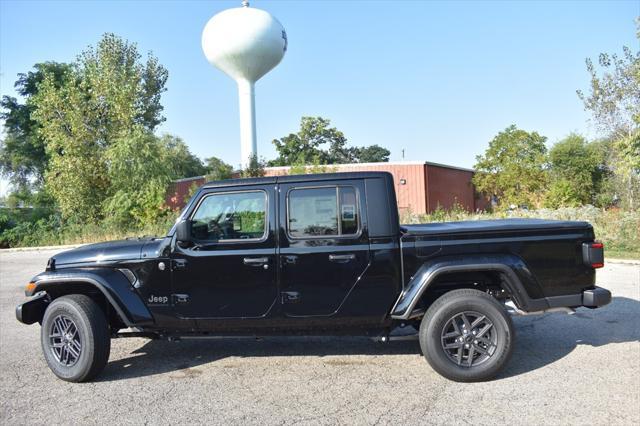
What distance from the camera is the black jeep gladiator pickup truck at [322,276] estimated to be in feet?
14.9

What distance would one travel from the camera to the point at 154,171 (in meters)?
25.0

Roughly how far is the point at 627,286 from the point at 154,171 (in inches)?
856

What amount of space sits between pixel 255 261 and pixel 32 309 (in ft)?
8.32

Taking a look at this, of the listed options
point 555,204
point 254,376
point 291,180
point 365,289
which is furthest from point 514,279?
point 555,204

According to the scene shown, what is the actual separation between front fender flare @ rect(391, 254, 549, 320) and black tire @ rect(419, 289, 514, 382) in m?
0.24

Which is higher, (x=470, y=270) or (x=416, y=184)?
(x=416, y=184)

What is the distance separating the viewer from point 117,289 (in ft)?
15.7

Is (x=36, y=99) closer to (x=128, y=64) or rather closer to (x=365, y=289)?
(x=128, y=64)

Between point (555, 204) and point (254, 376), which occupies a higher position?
point (555, 204)

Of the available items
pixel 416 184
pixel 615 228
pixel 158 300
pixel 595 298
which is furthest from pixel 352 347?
pixel 416 184

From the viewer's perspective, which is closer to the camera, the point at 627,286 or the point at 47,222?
the point at 627,286

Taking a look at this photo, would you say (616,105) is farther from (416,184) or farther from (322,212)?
(322,212)

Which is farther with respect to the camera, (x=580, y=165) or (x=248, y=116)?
(x=248, y=116)

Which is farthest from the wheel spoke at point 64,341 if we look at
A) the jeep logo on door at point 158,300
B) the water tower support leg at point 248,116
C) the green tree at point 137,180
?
the water tower support leg at point 248,116
